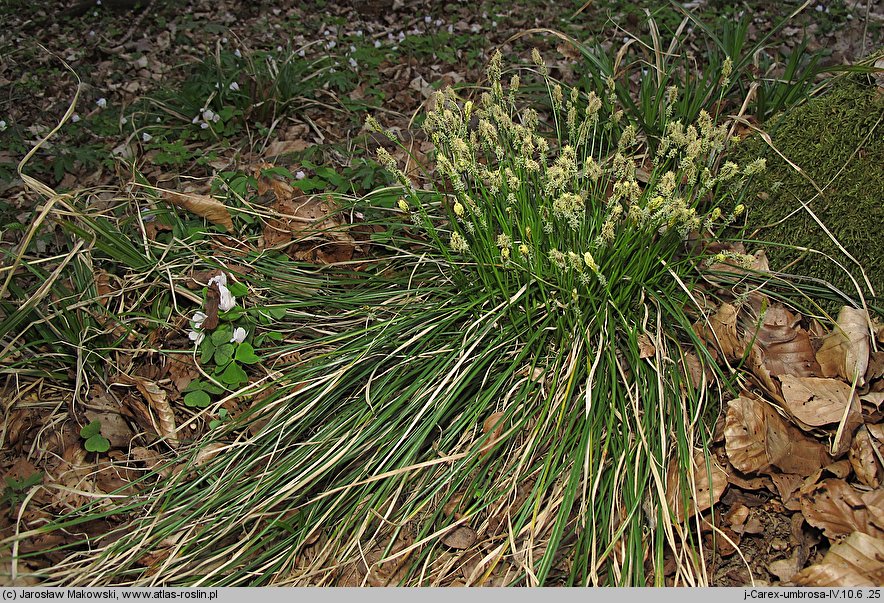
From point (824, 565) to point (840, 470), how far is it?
34 centimetres

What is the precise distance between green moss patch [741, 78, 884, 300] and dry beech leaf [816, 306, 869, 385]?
14 cm

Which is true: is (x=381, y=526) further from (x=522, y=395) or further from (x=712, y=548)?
(x=712, y=548)

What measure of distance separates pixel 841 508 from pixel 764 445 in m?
0.25

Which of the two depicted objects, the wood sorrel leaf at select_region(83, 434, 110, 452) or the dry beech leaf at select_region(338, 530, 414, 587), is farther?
the wood sorrel leaf at select_region(83, 434, 110, 452)

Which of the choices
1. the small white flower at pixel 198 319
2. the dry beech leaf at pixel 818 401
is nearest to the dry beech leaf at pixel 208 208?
the small white flower at pixel 198 319

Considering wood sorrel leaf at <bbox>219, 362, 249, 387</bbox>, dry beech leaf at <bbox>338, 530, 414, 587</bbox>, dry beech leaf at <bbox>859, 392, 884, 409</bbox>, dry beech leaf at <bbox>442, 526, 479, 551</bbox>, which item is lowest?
dry beech leaf at <bbox>338, 530, 414, 587</bbox>

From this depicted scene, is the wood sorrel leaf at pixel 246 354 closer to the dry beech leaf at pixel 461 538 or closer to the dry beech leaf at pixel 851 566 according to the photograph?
the dry beech leaf at pixel 461 538

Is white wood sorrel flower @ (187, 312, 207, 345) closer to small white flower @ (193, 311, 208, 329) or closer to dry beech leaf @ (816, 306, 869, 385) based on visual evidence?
small white flower @ (193, 311, 208, 329)

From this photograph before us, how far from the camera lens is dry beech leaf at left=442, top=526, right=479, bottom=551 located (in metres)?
2.02

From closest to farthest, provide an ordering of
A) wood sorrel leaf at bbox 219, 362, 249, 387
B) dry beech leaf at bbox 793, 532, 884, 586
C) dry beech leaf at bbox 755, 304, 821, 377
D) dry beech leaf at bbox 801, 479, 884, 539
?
dry beech leaf at bbox 793, 532, 884, 586, dry beech leaf at bbox 801, 479, 884, 539, dry beech leaf at bbox 755, 304, 821, 377, wood sorrel leaf at bbox 219, 362, 249, 387

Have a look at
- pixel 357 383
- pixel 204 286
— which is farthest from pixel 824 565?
pixel 204 286

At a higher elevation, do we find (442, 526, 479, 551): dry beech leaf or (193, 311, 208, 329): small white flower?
(193, 311, 208, 329): small white flower

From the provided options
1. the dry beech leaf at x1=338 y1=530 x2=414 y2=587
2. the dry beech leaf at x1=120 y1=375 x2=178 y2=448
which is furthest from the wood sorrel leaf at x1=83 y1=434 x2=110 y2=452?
the dry beech leaf at x1=338 y1=530 x2=414 y2=587

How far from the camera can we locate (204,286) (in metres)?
2.66
